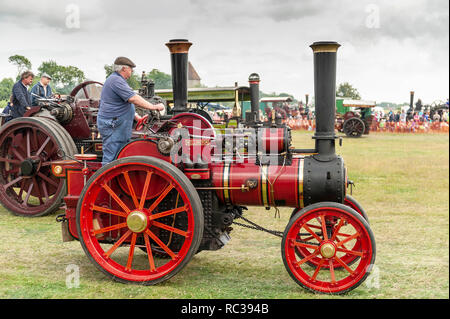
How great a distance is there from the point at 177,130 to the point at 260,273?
135cm

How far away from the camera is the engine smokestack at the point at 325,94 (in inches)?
138

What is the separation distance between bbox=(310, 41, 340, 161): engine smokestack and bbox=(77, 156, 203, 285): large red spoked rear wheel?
3.34 feet

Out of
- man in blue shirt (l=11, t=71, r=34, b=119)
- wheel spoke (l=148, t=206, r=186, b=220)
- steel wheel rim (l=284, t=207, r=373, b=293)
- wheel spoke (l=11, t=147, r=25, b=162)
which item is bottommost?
steel wheel rim (l=284, t=207, r=373, b=293)

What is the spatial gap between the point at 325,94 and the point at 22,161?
443cm

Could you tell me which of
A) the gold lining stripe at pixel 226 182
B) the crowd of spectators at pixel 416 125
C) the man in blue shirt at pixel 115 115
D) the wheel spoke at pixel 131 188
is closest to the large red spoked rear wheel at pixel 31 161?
the man in blue shirt at pixel 115 115

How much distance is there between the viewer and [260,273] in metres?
4.02

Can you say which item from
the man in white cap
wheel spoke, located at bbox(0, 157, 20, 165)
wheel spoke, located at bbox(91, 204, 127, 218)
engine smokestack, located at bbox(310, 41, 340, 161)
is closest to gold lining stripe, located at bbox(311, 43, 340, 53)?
engine smokestack, located at bbox(310, 41, 340, 161)

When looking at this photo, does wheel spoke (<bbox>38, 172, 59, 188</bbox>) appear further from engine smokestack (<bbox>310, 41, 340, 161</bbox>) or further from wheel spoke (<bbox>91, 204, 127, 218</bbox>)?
engine smokestack (<bbox>310, 41, 340, 161</bbox>)

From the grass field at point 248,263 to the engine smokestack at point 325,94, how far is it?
99cm

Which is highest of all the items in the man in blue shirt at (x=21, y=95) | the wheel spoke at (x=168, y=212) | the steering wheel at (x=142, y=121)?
the man in blue shirt at (x=21, y=95)

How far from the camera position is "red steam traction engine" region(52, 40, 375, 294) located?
11.2 feet

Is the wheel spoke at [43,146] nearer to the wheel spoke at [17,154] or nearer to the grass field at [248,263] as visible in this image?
the wheel spoke at [17,154]
